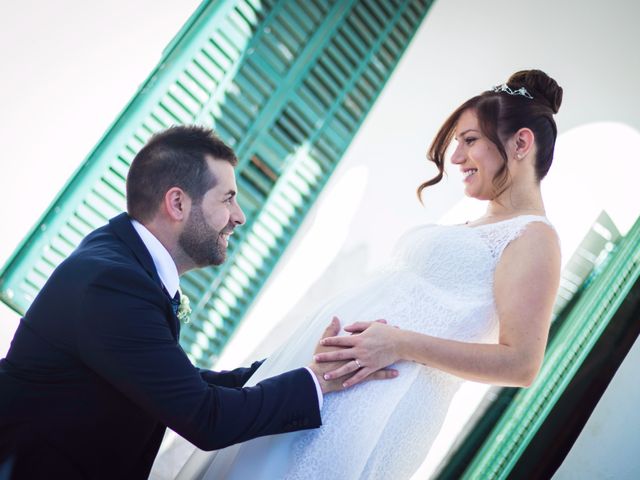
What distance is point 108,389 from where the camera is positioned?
1.50 m

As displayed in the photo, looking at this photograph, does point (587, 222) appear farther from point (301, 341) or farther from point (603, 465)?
point (301, 341)

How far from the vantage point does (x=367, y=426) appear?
60.6 inches

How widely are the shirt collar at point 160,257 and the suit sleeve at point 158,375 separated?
0.26 m

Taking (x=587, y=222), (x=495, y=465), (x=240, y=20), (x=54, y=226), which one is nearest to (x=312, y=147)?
(x=240, y=20)

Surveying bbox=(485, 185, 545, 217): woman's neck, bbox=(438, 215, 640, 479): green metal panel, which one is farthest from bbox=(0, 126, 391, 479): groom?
bbox=(438, 215, 640, 479): green metal panel

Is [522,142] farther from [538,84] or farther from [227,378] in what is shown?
[227,378]

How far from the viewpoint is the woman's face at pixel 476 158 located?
6.33 ft

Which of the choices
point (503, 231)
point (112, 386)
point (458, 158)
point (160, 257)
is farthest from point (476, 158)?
point (112, 386)

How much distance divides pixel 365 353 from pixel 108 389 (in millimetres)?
668

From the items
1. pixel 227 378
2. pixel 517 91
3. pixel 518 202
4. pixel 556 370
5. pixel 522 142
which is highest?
pixel 517 91

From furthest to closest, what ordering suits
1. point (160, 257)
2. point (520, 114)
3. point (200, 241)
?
point (520, 114) → point (200, 241) → point (160, 257)

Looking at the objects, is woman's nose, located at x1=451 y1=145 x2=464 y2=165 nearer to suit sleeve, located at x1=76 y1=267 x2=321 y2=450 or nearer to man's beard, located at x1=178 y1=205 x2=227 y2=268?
man's beard, located at x1=178 y1=205 x2=227 y2=268

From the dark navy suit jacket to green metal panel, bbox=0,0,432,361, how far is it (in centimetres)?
88

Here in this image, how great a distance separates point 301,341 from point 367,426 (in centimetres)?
35
